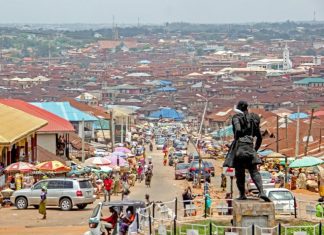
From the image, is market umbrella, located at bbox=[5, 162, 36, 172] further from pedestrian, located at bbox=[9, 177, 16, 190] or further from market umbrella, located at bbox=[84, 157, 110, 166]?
market umbrella, located at bbox=[84, 157, 110, 166]

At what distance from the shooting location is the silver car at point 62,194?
26766 mm

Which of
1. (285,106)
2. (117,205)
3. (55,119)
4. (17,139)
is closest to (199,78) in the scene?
(285,106)

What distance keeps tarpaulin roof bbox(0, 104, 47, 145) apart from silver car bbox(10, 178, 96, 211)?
4.94 m

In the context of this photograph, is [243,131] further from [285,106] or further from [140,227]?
[285,106]

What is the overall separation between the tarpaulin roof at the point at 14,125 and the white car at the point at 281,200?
31.8 ft

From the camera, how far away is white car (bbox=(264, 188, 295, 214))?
22.1m

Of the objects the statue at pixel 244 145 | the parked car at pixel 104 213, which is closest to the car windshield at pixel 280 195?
the parked car at pixel 104 213

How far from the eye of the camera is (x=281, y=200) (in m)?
23.6

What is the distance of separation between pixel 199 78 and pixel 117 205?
172665 mm

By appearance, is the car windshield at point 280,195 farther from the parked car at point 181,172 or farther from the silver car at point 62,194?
the parked car at point 181,172

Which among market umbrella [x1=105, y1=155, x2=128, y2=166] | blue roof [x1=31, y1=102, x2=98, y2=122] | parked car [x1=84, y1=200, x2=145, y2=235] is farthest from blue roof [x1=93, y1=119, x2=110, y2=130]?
parked car [x1=84, y1=200, x2=145, y2=235]

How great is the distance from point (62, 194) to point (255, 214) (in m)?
9.63

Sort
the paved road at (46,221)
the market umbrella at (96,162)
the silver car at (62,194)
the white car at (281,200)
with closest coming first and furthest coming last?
the white car at (281,200) < the paved road at (46,221) < the silver car at (62,194) < the market umbrella at (96,162)

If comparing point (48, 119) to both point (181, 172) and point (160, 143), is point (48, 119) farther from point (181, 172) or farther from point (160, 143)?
point (160, 143)
